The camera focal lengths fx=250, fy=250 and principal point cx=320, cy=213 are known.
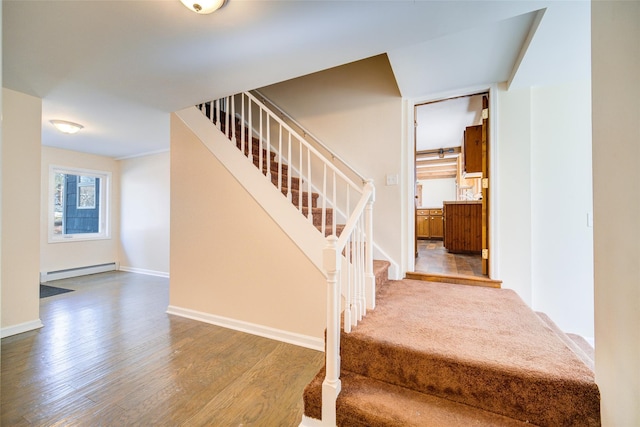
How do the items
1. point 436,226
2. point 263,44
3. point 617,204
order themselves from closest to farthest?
1. point 617,204
2. point 263,44
3. point 436,226

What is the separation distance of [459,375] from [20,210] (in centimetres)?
415

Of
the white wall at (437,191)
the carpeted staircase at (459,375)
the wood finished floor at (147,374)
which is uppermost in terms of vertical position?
the white wall at (437,191)

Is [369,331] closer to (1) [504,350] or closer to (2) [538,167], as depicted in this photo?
(1) [504,350]

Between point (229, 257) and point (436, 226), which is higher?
point (436, 226)

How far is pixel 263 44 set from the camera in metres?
1.82

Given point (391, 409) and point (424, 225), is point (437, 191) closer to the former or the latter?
point (424, 225)

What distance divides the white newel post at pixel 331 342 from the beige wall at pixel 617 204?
1.13 meters

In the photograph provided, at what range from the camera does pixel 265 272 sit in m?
2.51

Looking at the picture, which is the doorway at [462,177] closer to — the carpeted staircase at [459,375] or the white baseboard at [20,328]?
the carpeted staircase at [459,375]

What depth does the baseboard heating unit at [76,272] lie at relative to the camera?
440 cm

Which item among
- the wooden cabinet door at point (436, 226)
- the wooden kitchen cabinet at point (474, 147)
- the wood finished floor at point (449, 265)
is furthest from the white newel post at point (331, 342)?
the wooden cabinet door at point (436, 226)

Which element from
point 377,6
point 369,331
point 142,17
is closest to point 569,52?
point 377,6

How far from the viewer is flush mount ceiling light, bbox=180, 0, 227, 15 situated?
4.63ft

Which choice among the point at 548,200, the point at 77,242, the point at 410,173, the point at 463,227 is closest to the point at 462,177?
the point at 463,227
